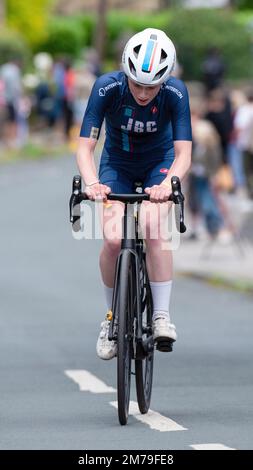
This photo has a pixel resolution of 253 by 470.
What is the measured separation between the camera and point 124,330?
8.41 metres

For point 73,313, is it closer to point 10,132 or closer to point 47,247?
point 47,247

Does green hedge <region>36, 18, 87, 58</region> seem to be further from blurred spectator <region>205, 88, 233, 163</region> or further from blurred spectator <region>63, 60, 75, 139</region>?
blurred spectator <region>205, 88, 233, 163</region>

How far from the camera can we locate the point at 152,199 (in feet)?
28.0

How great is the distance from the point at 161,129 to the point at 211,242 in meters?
12.9

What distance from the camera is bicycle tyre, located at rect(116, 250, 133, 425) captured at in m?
8.32

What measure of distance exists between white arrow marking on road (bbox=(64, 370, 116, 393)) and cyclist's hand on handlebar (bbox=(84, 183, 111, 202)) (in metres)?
1.85

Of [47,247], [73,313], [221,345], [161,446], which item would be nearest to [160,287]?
[161,446]

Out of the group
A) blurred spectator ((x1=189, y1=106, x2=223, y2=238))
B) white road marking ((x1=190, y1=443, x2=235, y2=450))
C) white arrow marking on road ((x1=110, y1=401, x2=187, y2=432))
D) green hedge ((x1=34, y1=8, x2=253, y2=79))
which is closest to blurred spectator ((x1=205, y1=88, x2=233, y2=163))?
blurred spectator ((x1=189, y1=106, x2=223, y2=238))

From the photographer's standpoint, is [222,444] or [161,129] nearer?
[222,444]

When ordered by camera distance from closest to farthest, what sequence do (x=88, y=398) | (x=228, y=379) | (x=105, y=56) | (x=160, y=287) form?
(x=160, y=287) → (x=88, y=398) → (x=228, y=379) → (x=105, y=56)

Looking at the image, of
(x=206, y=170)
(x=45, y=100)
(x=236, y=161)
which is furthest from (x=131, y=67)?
(x=45, y=100)

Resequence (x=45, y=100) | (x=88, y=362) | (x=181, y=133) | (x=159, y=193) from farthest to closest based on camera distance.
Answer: (x=45, y=100), (x=88, y=362), (x=181, y=133), (x=159, y=193)

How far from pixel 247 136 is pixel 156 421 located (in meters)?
18.0

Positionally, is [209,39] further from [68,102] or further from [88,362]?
[88,362]
